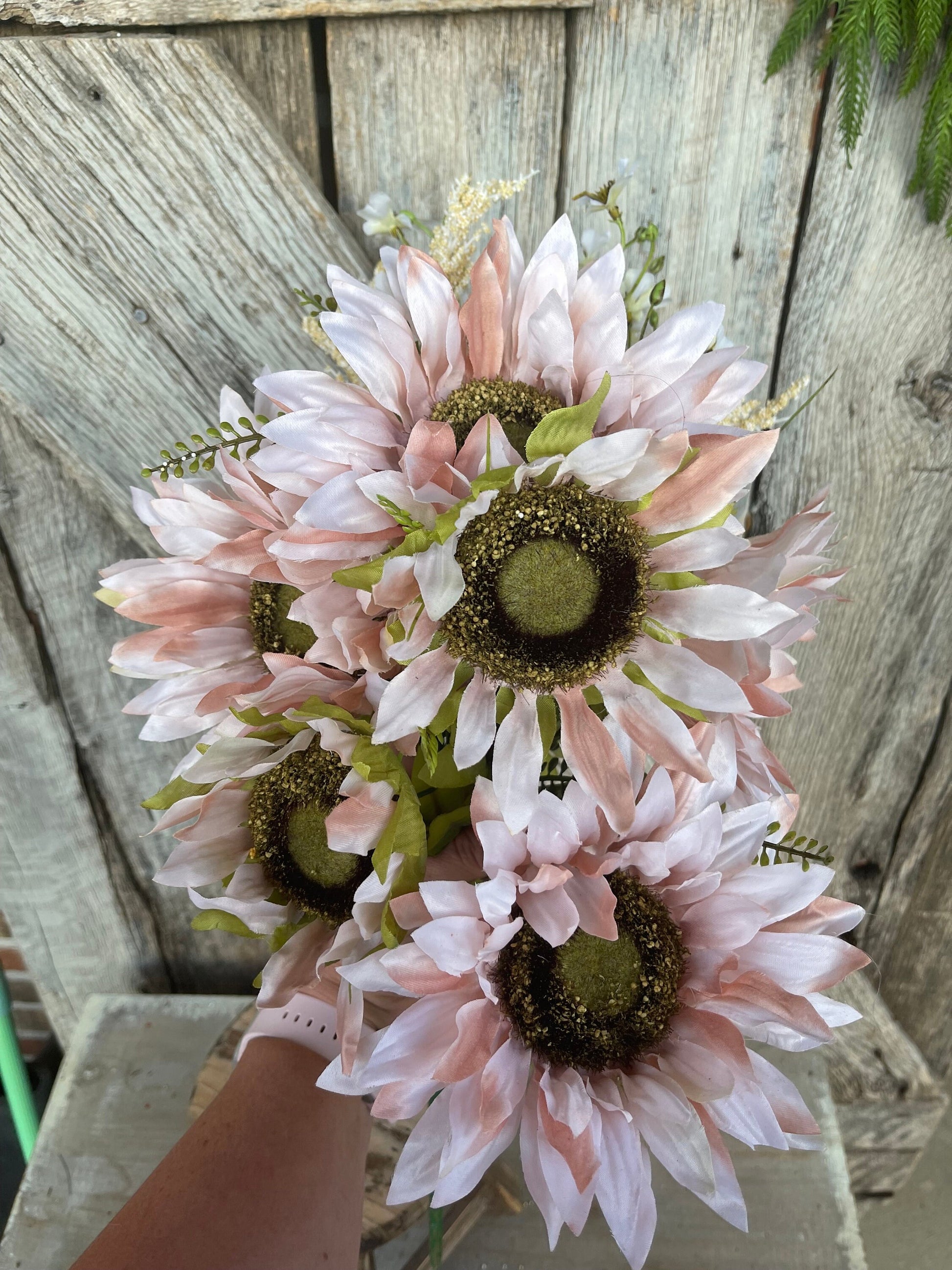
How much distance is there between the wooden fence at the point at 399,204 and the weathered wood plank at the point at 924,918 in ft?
0.50

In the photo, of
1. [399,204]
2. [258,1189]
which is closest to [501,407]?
[399,204]

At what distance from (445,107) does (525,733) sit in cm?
→ 60

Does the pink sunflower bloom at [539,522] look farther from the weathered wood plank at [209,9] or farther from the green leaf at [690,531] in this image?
the weathered wood plank at [209,9]

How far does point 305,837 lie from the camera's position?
50 cm

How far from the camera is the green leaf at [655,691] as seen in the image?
43cm

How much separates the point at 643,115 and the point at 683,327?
0.42m

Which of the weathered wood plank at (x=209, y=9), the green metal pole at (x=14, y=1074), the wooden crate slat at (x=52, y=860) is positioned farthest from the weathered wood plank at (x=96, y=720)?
the weathered wood plank at (x=209, y=9)

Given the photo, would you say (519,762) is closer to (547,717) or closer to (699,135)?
(547,717)

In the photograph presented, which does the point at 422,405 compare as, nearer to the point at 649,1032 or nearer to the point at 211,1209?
the point at 649,1032

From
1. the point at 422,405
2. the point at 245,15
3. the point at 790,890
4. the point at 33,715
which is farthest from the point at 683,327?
the point at 33,715

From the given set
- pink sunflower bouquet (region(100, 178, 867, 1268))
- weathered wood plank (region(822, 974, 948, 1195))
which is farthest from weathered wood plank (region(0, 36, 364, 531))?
weathered wood plank (region(822, 974, 948, 1195))

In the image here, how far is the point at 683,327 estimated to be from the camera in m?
0.43

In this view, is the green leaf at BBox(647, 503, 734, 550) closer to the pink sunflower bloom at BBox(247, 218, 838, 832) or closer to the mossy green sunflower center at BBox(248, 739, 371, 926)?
the pink sunflower bloom at BBox(247, 218, 838, 832)

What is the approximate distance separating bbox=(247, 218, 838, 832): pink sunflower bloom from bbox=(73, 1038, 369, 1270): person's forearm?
13.5 inches
